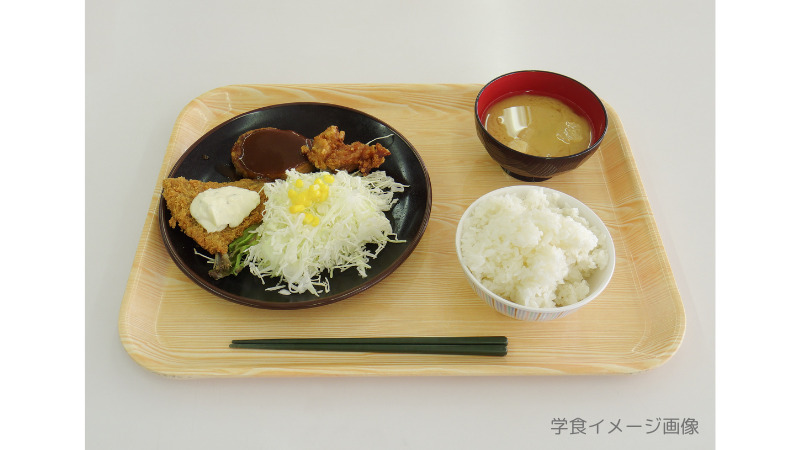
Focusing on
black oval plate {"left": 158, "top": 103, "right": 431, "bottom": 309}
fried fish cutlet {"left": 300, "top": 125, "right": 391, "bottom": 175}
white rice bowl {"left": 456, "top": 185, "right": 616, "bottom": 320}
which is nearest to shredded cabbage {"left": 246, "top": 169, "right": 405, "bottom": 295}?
black oval plate {"left": 158, "top": 103, "right": 431, "bottom": 309}

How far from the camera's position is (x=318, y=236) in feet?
6.65

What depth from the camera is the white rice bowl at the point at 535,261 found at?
67.6 inches

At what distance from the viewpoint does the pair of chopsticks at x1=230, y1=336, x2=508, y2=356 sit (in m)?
1.78

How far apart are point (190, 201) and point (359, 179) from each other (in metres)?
0.69

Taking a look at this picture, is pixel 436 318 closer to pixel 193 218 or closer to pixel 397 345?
pixel 397 345

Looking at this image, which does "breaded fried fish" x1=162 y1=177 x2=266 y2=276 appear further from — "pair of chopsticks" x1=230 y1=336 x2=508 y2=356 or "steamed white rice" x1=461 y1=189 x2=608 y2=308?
"steamed white rice" x1=461 y1=189 x2=608 y2=308

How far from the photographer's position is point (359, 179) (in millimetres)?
2180

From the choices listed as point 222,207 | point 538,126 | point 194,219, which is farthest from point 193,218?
point 538,126

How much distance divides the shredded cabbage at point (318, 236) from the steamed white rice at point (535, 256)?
41cm

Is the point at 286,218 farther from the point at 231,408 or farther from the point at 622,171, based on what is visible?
the point at 622,171

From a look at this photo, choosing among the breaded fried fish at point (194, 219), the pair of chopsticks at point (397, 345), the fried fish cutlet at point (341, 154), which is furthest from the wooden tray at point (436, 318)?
the fried fish cutlet at point (341, 154)

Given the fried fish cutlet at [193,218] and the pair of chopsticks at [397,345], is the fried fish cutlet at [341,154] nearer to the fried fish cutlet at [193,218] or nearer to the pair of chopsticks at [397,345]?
the fried fish cutlet at [193,218]

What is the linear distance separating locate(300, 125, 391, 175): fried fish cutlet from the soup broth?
0.52m

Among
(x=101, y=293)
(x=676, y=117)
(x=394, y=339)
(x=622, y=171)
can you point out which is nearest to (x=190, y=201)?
(x=101, y=293)
